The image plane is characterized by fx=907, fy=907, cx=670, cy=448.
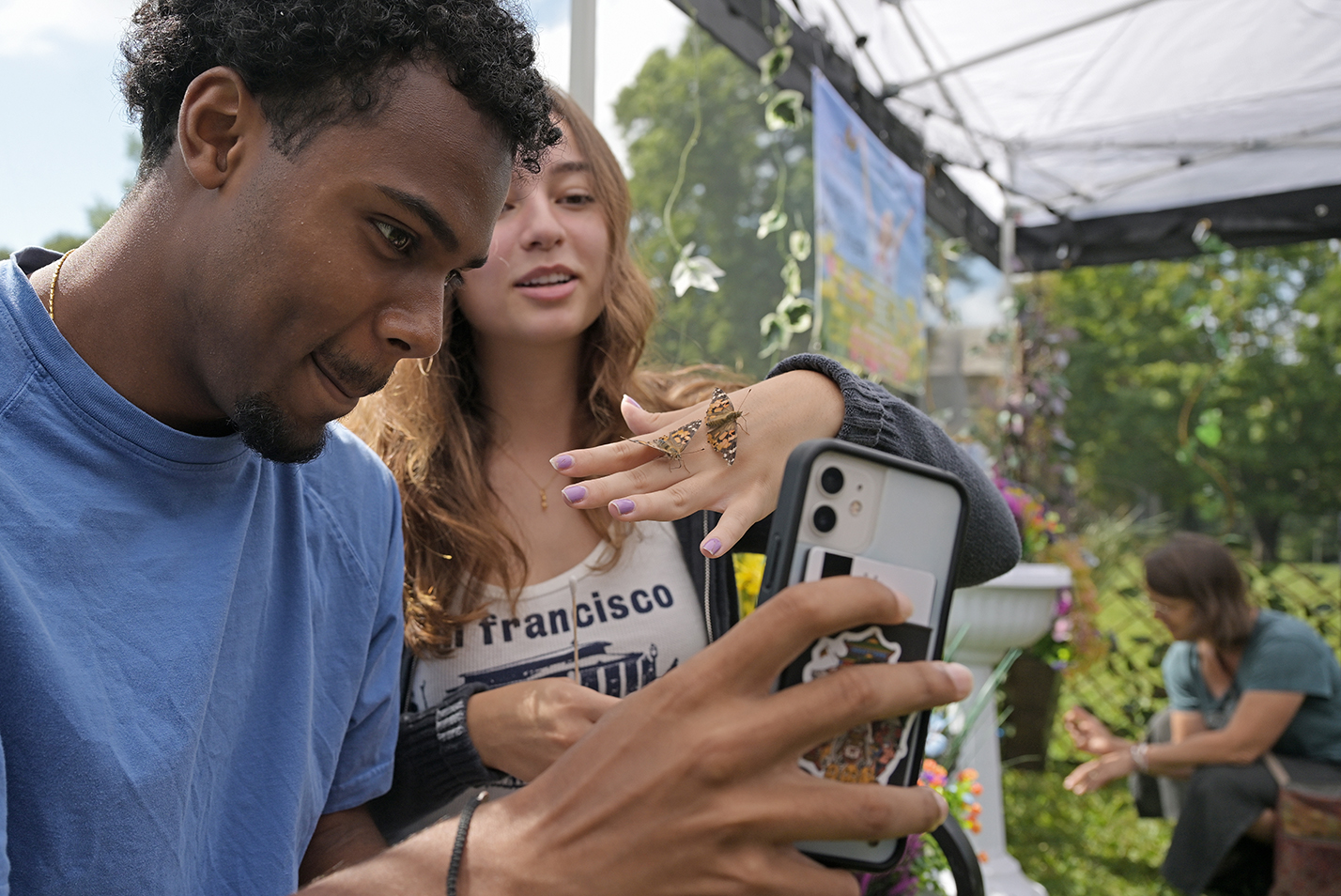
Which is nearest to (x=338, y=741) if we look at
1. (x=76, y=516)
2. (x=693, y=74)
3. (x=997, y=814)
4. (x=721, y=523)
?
(x=76, y=516)

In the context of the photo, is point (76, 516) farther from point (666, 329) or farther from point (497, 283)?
point (666, 329)

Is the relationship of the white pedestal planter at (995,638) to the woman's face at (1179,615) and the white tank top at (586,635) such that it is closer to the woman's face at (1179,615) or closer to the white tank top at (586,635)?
the woman's face at (1179,615)

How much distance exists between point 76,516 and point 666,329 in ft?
6.59

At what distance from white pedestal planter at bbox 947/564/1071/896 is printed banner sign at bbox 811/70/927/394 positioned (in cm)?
89

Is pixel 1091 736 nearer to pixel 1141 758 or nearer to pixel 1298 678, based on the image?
pixel 1141 758

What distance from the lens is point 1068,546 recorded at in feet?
15.1

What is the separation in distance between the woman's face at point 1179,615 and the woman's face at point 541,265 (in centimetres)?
332

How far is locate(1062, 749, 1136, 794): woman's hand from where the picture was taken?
3.82 meters

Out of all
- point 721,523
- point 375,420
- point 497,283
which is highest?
point 497,283

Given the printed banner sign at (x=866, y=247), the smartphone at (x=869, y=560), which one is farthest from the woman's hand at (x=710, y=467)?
the printed banner sign at (x=866, y=247)

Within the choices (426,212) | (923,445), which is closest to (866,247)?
(923,445)

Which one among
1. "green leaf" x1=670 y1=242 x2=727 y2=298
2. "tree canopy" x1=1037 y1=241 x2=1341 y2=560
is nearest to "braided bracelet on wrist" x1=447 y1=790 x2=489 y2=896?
"green leaf" x1=670 y1=242 x2=727 y2=298

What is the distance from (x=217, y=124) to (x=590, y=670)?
88 cm

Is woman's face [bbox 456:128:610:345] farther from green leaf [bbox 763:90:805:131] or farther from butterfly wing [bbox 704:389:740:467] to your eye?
green leaf [bbox 763:90:805:131]
